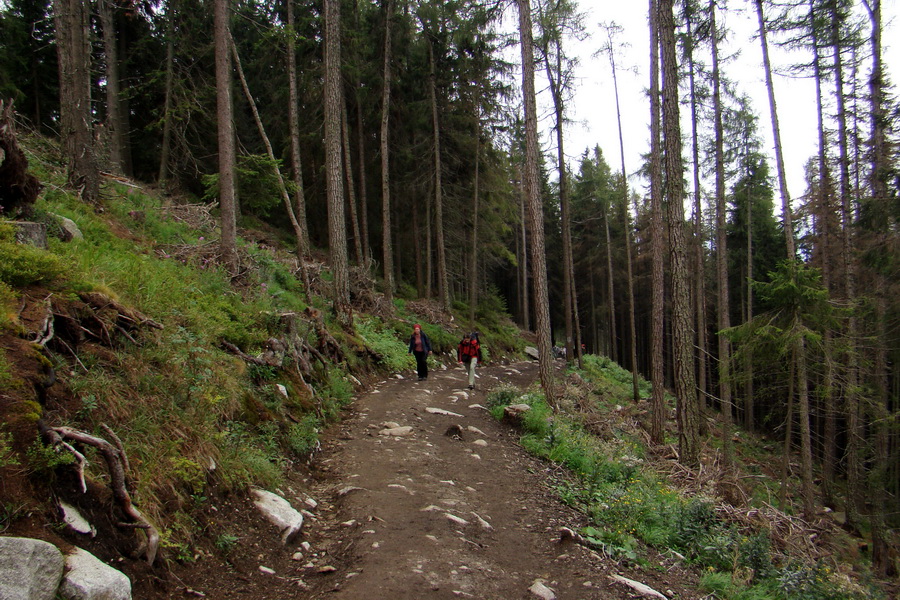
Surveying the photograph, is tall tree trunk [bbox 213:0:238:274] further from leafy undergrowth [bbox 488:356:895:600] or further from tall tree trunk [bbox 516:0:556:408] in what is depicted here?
leafy undergrowth [bbox 488:356:895:600]

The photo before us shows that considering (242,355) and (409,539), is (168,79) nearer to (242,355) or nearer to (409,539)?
(242,355)

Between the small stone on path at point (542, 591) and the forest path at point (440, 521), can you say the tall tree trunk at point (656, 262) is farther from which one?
the small stone on path at point (542, 591)

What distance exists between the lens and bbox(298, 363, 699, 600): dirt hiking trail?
3887 millimetres

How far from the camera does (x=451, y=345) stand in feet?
61.1

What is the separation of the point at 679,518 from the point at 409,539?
372cm

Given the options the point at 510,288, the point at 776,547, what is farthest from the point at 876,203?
the point at 510,288

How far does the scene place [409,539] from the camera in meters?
4.45

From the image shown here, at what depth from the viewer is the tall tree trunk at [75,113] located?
9367 millimetres

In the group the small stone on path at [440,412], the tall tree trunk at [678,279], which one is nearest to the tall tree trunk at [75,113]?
the small stone on path at [440,412]

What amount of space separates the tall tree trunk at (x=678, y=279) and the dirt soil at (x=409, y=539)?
4.24 metres

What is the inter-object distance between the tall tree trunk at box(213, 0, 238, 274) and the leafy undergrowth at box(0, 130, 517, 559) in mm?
440

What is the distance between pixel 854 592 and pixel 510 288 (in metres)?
43.3

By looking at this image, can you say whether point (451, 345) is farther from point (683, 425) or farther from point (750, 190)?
point (750, 190)

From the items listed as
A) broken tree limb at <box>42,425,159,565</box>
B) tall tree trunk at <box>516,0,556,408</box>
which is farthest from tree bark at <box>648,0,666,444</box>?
broken tree limb at <box>42,425,159,565</box>
